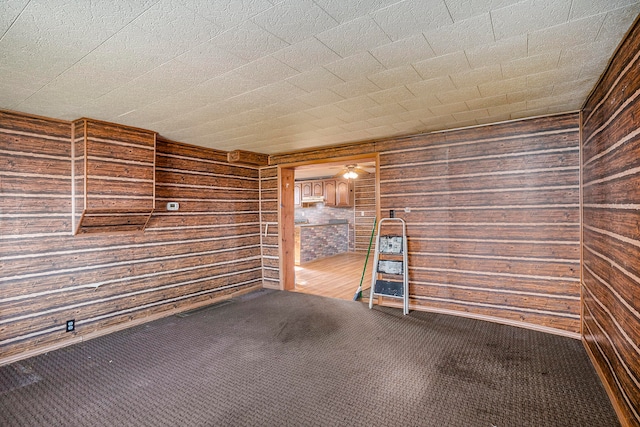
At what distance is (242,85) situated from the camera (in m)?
2.43

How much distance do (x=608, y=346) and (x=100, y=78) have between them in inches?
161

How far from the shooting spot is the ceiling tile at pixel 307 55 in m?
1.87

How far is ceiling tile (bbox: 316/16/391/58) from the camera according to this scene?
168cm

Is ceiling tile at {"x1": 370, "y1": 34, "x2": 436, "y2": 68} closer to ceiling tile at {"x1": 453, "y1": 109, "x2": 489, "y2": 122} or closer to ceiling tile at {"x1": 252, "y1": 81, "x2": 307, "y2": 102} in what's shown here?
ceiling tile at {"x1": 252, "y1": 81, "x2": 307, "y2": 102}

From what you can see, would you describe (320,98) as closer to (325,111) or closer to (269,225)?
(325,111)

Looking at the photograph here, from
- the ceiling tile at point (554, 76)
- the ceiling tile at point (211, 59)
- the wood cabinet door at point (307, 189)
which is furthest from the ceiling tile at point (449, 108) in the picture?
the wood cabinet door at point (307, 189)

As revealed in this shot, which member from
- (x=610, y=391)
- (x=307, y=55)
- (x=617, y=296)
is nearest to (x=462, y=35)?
(x=307, y=55)

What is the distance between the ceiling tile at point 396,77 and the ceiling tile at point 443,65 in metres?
0.05

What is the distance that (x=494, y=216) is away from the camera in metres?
3.71

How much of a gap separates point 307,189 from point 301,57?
25.9 feet

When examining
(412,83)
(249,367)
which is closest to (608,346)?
(412,83)

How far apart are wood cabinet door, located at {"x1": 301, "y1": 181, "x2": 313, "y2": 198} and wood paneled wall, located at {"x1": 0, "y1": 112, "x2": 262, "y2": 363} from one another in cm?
461

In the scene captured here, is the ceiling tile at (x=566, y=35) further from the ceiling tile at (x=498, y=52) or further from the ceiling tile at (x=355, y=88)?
the ceiling tile at (x=355, y=88)

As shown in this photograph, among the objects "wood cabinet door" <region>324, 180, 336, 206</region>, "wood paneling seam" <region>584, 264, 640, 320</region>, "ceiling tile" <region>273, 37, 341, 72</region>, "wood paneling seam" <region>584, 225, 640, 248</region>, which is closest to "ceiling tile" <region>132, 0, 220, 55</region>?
"ceiling tile" <region>273, 37, 341, 72</region>
